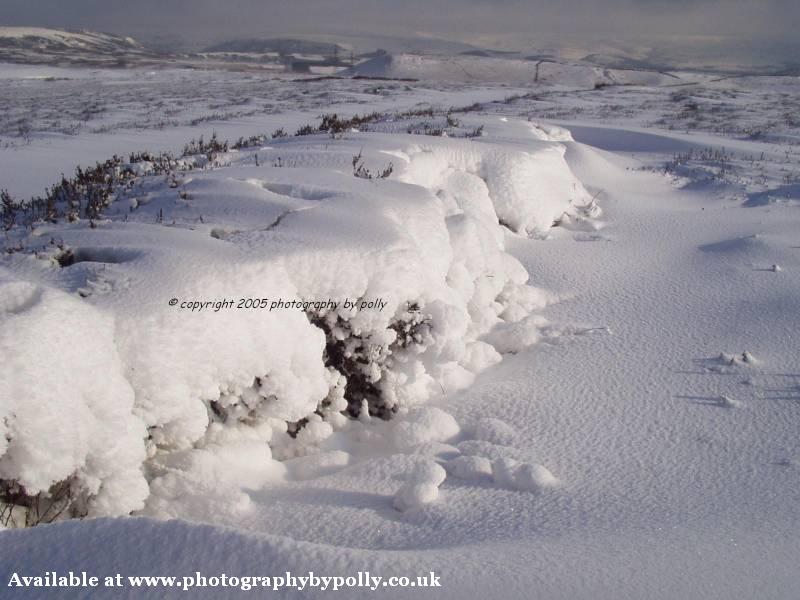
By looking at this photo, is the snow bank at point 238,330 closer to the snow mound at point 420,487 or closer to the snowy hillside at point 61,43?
the snow mound at point 420,487

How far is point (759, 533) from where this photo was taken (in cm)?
246

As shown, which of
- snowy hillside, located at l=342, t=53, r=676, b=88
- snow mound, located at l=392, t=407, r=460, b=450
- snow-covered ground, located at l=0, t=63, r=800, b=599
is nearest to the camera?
snow-covered ground, located at l=0, t=63, r=800, b=599

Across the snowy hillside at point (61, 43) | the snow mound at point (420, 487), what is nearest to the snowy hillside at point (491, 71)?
the snowy hillside at point (61, 43)

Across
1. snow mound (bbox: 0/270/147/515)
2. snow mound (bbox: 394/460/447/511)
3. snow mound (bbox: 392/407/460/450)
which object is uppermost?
snow mound (bbox: 0/270/147/515)

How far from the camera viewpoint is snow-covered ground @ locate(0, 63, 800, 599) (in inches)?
84.6

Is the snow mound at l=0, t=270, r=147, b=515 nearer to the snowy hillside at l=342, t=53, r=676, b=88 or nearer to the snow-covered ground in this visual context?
the snow-covered ground

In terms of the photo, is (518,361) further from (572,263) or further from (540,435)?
(572,263)

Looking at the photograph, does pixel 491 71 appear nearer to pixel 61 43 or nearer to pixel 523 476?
pixel 523 476

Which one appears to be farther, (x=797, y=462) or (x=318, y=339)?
(x=318, y=339)

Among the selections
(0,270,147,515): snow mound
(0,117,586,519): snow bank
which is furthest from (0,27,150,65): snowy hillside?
(0,270,147,515): snow mound

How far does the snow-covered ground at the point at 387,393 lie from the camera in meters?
2.15

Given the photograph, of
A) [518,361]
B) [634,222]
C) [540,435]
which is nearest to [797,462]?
[540,435]

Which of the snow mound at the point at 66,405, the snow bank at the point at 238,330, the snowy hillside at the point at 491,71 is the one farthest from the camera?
the snowy hillside at the point at 491,71

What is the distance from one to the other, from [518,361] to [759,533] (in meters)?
2.29
